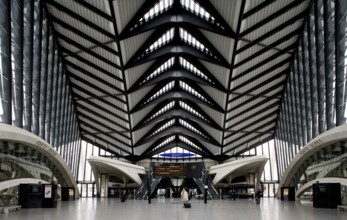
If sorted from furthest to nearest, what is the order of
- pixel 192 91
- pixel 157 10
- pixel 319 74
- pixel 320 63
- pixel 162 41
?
pixel 192 91 < pixel 162 41 < pixel 319 74 < pixel 157 10 < pixel 320 63

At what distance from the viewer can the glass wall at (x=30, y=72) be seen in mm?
23453

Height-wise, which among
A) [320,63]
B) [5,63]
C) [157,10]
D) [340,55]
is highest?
[157,10]

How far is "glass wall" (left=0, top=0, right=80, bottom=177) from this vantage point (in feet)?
76.9

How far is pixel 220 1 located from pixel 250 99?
1963cm

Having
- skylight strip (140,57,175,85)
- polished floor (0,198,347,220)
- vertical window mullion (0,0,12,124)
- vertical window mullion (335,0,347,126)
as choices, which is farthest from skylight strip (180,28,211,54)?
polished floor (0,198,347,220)

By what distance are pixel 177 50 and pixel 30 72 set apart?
12682mm

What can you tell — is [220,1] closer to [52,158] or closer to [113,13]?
[113,13]

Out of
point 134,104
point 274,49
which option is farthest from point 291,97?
point 134,104

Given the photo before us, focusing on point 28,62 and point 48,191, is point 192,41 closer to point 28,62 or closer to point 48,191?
point 28,62

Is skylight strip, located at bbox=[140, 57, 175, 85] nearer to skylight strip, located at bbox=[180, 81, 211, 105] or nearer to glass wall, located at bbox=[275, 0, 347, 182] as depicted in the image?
skylight strip, located at bbox=[180, 81, 211, 105]

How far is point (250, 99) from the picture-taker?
4553 cm

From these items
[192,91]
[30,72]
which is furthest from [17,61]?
[192,91]

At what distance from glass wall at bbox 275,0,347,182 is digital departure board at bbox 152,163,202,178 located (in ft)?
37.1

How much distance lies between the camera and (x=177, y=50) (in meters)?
35.8
